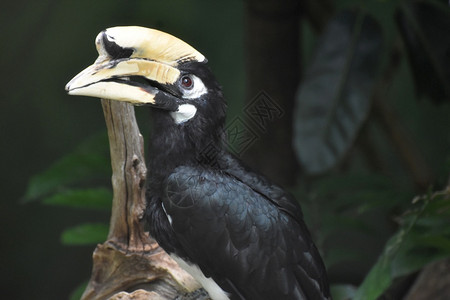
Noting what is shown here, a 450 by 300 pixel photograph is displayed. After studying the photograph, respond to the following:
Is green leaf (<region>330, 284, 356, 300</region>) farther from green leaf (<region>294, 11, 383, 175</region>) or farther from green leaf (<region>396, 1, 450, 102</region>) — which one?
green leaf (<region>396, 1, 450, 102</region>)

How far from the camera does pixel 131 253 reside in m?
1.82

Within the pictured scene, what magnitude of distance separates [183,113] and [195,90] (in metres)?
0.07

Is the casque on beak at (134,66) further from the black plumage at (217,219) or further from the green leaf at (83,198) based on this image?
the green leaf at (83,198)

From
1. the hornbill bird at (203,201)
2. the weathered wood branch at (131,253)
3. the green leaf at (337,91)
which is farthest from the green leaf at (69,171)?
the green leaf at (337,91)

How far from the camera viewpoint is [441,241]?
195 cm

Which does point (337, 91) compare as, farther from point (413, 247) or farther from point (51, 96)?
point (51, 96)

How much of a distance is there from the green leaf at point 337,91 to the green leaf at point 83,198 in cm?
75

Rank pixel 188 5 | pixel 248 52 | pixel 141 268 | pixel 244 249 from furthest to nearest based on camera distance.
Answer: pixel 188 5
pixel 248 52
pixel 141 268
pixel 244 249

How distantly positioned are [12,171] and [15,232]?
1.29ft

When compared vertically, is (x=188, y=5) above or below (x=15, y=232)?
above

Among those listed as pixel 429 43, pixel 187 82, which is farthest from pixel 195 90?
pixel 429 43

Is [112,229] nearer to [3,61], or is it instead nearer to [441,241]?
[441,241]

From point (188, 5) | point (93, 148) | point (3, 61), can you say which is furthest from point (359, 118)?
point (3, 61)

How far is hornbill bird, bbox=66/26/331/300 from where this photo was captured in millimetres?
1584
